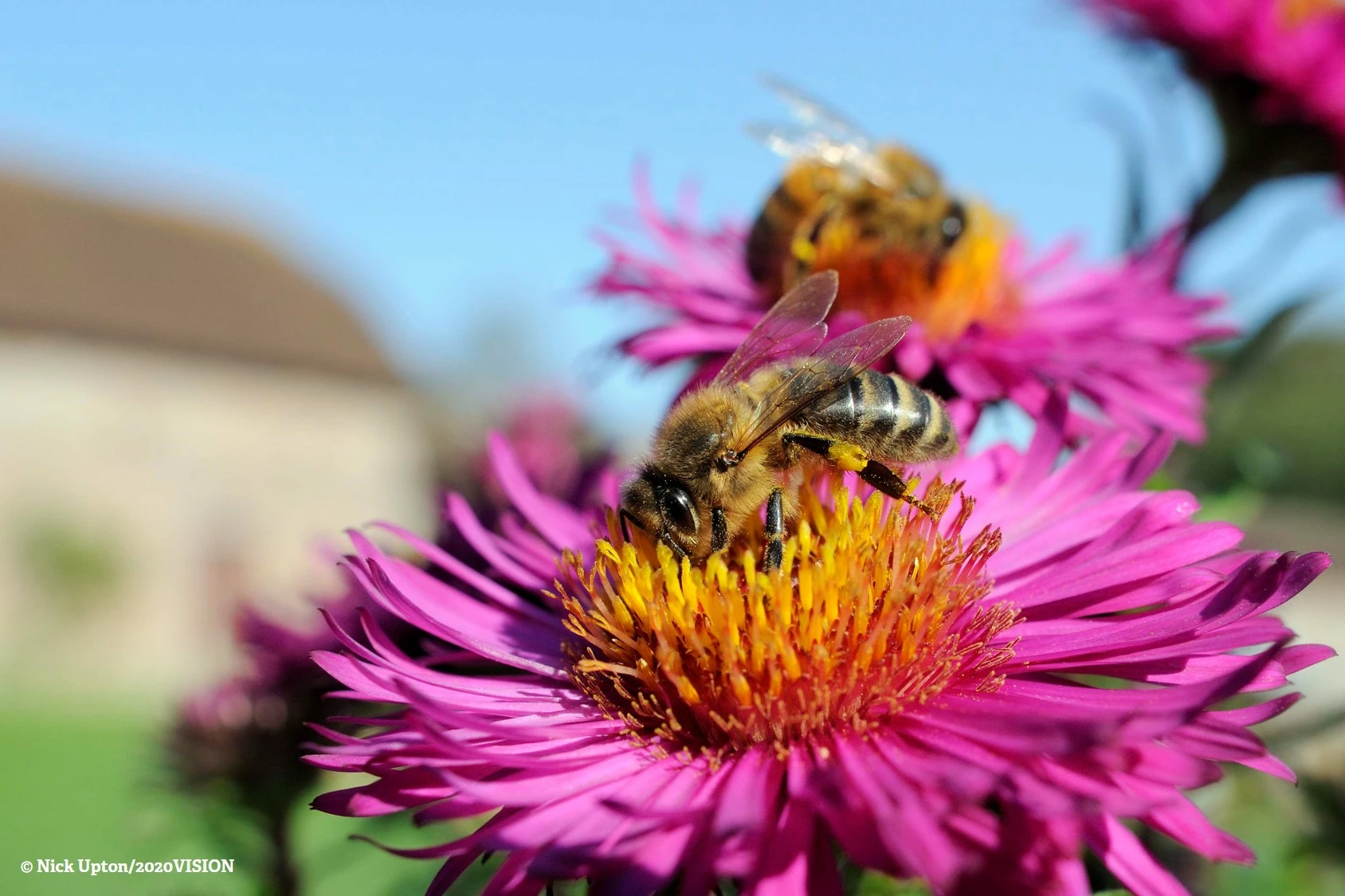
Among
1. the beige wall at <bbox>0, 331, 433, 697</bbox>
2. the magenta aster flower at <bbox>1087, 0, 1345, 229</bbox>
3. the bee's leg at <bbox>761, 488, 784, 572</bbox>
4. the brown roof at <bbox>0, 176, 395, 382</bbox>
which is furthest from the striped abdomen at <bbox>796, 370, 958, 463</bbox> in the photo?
the brown roof at <bbox>0, 176, 395, 382</bbox>

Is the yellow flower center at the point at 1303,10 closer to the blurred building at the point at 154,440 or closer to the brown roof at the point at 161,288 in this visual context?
the blurred building at the point at 154,440

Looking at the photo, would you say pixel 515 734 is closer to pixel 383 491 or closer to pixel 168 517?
pixel 168 517

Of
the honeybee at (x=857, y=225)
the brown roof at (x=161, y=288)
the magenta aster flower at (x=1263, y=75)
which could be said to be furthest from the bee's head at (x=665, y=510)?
the brown roof at (x=161, y=288)

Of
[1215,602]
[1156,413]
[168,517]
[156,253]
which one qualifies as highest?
[156,253]

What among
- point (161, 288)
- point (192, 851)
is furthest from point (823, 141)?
point (161, 288)

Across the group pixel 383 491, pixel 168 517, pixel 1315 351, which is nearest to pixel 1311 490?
pixel 1315 351
